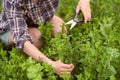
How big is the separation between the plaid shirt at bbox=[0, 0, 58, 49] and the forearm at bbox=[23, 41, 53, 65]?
5cm

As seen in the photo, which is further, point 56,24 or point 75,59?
point 56,24

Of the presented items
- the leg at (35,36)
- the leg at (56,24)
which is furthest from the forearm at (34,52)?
the leg at (56,24)

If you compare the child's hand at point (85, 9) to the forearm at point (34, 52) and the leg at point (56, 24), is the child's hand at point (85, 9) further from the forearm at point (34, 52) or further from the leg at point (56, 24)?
the forearm at point (34, 52)

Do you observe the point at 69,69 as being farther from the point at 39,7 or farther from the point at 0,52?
the point at 39,7

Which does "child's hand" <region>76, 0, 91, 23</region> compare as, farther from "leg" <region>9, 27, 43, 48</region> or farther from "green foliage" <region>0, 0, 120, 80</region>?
"leg" <region>9, 27, 43, 48</region>

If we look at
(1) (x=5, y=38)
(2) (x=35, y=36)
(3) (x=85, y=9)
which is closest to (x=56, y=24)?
(2) (x=35, y=36)

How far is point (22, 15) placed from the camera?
10.9 ft

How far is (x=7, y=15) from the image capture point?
3322 millimetres

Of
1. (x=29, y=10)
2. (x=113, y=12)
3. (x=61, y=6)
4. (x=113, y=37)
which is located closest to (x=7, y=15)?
(x=29, y=10)

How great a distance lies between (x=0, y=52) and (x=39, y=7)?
0.64m

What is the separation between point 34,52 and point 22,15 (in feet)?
1.44

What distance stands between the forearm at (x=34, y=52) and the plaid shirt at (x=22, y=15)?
1.8 inches

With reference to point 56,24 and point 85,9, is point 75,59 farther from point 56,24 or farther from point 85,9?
point 56,24

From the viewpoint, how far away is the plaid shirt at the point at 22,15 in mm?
3197
